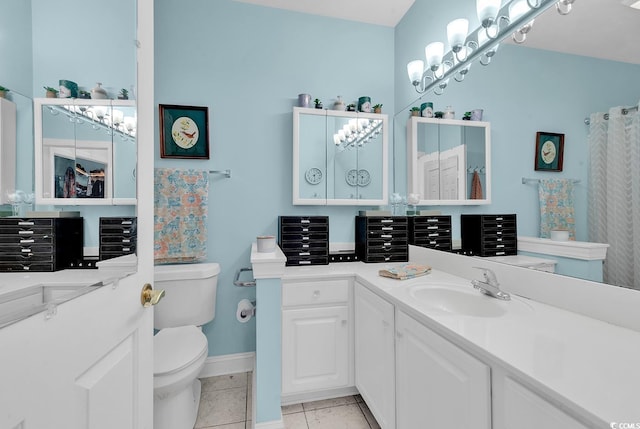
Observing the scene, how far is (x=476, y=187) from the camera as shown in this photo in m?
1.50

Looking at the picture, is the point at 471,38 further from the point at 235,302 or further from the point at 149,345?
the point at 235,302

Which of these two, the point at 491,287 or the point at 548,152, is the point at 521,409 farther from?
the point at 548,152

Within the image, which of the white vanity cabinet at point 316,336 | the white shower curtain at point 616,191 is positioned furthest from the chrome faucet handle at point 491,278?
the white vanity cabinet at point 316,336

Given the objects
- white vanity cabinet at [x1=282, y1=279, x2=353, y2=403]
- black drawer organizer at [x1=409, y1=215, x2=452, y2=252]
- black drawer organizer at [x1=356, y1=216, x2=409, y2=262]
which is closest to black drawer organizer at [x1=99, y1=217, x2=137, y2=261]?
white vanity cabinet at [x1=282, y1=279, x2=353, y2=403]

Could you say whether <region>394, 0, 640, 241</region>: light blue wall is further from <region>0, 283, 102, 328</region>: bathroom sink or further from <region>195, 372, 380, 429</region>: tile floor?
<region>0, 283, 102, 328</region>: bathroom sink

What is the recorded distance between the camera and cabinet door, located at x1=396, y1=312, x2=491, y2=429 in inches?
32.5

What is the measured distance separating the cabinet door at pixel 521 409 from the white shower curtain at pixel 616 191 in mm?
589

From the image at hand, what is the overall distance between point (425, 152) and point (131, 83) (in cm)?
173

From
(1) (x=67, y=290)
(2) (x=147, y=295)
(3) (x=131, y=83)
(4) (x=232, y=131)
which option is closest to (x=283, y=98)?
(4) (x=232, y=131)

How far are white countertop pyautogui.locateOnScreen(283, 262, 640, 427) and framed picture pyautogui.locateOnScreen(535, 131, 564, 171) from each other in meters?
0.57

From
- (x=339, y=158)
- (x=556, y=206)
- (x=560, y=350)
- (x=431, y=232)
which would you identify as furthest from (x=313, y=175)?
(x=560, y=350)

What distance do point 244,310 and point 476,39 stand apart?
2.18 metres

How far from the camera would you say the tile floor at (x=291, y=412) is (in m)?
1.59

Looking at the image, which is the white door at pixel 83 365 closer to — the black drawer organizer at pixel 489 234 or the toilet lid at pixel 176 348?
the toilet lid at pixel 176 348
